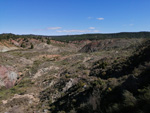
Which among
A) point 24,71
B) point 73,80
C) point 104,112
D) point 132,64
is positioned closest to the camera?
point 104,112

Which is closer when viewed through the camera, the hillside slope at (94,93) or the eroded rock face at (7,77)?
the hillside slope at (94,93)

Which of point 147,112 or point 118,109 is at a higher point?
point 147,112

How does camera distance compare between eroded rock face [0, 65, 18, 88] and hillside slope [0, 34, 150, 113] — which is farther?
eroded rock face [0, 65, 18, 88]

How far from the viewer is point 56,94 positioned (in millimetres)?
12875

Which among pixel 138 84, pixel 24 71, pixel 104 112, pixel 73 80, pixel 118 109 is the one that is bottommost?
pixel 24 71

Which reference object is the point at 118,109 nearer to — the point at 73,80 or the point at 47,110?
the point at 47,110

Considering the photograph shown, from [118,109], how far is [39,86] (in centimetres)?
1331

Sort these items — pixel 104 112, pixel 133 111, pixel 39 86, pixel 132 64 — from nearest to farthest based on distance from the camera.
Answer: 1. pixel 133 111
2. pixel 104 112
3. pixel 132 64
4. pixel 39 86

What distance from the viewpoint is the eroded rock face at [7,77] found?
1789 cm

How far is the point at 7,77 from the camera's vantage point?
62.7 feet

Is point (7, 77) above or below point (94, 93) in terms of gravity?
below

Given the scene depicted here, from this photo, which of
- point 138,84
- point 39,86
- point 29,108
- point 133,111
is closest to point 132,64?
point 138,84

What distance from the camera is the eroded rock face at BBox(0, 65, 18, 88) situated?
58.7 ft

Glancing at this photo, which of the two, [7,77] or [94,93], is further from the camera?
[7,77]
